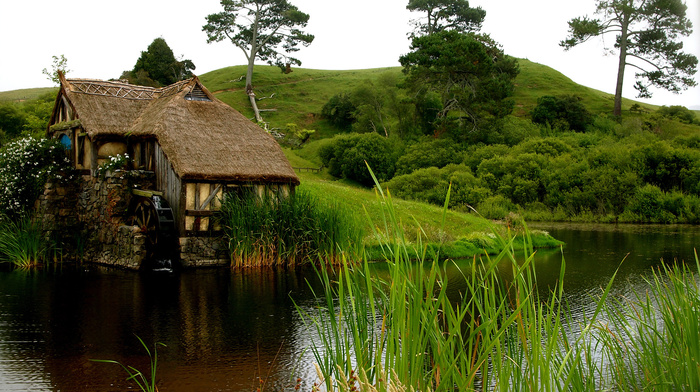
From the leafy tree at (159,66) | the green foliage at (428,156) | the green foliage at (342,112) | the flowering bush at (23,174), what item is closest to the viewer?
the flowering bush at (23,174)

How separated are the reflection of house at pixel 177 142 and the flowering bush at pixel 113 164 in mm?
685

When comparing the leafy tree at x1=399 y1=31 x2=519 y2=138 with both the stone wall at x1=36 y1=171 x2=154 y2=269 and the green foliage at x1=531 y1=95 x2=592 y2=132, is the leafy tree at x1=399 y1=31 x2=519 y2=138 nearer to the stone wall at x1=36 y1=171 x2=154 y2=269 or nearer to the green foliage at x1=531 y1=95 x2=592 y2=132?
the green foliage at x1=531 y1=95 x2=592 y2=132

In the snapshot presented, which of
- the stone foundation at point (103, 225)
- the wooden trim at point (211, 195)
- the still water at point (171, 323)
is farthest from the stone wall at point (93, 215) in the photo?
the wooden trim at point (211, 195)

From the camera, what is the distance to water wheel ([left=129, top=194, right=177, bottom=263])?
15.2 metres

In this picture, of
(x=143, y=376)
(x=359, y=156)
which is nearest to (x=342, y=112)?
(x=359, y=156)

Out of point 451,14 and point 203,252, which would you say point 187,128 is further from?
point 451,14

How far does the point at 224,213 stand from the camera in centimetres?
1548

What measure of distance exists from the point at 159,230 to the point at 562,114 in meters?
41.1

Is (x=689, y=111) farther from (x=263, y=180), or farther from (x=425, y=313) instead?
(x=425, y=313)

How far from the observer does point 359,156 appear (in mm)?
40250

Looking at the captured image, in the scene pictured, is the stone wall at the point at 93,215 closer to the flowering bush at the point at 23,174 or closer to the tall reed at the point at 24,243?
the flowering bush at the point at 23,174

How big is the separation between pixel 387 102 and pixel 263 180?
3595 centimetres

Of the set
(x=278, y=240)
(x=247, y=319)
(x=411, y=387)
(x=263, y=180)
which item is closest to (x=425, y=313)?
(x=411, y=387)

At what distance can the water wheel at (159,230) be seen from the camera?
1524 cm
